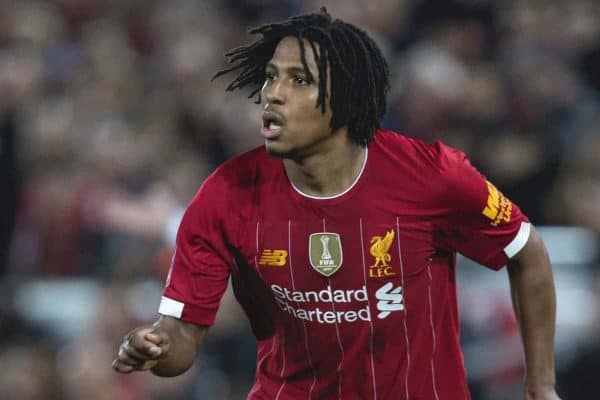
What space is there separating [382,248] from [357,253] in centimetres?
8

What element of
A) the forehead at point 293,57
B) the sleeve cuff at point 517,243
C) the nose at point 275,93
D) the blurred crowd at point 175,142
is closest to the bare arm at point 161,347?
the nose at point 275,93

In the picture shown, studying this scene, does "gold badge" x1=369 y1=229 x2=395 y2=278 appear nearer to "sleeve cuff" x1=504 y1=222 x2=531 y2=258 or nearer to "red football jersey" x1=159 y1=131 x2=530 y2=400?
"red football jersey" x1=159 y1=131 x2=530 y2=400

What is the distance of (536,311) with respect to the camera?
420cm

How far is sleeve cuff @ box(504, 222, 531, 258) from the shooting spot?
4172 mm

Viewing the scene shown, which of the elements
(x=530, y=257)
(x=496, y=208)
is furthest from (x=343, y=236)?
(x=530, y=257)

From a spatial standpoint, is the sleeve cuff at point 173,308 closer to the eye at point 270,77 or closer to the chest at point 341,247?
the chest at point 341,247

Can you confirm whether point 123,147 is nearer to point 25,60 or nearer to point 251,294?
point 25,60

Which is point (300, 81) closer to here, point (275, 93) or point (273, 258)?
point (275, 93)

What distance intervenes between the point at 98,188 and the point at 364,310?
3681mm

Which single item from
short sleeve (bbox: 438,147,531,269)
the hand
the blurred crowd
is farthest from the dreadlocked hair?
the blurred crowd

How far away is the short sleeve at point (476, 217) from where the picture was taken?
402cm

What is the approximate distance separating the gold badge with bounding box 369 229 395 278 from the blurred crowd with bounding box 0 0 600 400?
2.58m

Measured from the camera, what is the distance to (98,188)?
24.5 feet

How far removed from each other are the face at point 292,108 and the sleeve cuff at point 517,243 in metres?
0.66
